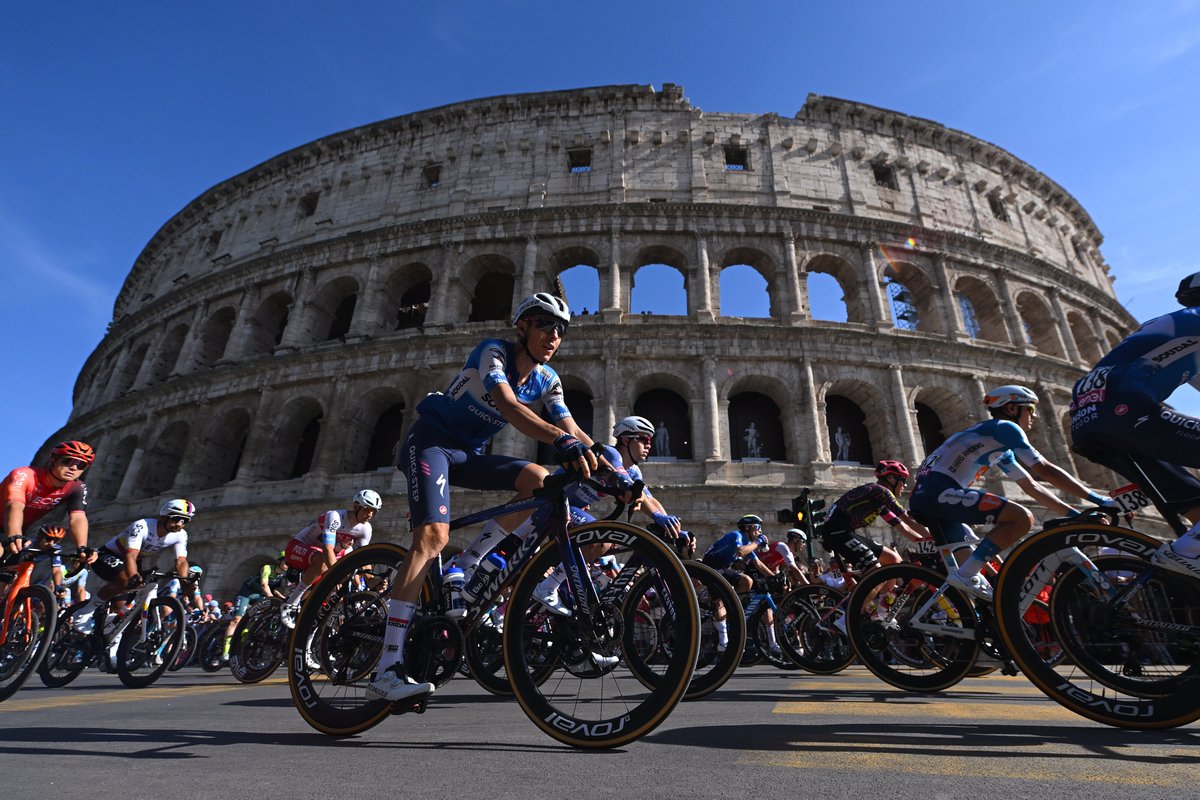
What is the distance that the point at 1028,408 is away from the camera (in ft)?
15.3

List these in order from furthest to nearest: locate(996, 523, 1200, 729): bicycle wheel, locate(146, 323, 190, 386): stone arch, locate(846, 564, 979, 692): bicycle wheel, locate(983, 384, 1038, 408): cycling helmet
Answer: locate(146, 323, 190, 386): stone arch → locate(983, 384, 1038, 408): cycling helmet → locate(846, 564, 979, 692): bicycle wheel → locate(996, 523, 1200, 729): bicycle wheel

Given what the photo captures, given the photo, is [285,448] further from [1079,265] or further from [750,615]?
[1079,265]

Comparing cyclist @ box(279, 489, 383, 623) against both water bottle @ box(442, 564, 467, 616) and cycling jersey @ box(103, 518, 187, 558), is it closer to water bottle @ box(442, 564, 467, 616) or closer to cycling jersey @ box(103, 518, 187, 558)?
cycling jersey @ box(103, 518, 187, 558)

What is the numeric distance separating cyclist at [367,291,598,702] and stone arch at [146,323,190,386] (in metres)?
26.2

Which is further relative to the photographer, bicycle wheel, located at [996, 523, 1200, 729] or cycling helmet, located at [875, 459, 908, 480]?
cycling helmet, located at [875, 459, 908, 480]

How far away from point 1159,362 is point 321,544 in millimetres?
7440

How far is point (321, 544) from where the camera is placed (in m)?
6.80

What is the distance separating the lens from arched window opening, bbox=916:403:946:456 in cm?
1892

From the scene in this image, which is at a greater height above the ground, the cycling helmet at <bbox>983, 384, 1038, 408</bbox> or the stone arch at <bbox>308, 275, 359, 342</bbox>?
the stone arch at <bbox>308, 275, 359, 342</bbox>

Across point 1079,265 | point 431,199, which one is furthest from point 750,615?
point 1079,265

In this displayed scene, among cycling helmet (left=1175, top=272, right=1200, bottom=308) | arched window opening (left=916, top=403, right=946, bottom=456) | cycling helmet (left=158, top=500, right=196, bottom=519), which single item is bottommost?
cycling helmet (left=158, top=500, right=196, bottom=519)

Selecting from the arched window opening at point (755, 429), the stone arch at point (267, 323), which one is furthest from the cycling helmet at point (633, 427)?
the stone arch at point (267, 323)

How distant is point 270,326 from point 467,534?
44.6ft

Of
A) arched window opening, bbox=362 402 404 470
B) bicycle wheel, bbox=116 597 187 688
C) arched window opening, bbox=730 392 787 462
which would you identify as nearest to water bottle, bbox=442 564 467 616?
bicycle wheel, bbox=116 597 187 688
